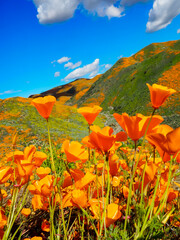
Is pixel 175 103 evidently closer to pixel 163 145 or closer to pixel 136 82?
pixel 136 82

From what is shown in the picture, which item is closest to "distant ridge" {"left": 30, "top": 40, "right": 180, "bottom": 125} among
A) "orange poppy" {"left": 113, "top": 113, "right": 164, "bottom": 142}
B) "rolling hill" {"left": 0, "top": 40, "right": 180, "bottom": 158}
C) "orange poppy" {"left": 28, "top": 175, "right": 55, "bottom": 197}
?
"rolling hill" {"left": 0, "top": 40, "right": 180, "bottom": 158}

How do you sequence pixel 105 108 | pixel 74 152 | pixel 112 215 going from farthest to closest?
1. pixel 105 108
2. pixel 74 152
3. pixel 112 215

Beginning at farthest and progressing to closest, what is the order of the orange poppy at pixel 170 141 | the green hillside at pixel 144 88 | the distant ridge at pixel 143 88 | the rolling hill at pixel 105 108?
1. the distant ridge at pixel 143 88
2. the green hillside at pixel 144 88
3. the rolling hill at pixel 105 108
4. the orange poppy at pixel 170 141

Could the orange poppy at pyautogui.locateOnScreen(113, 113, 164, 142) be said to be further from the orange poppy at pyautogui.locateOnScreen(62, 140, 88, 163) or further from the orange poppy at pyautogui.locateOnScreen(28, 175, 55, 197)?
the orange poppy at pyautogui.locateOnScreen(28, 175, 55, 197)

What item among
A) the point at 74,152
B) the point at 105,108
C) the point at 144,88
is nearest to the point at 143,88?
the point at 144,88

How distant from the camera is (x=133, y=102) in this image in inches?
727

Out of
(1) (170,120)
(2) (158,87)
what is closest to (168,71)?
(1) (170,120)

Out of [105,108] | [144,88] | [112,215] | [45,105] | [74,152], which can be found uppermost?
[144,88]

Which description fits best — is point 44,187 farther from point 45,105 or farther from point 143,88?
point 143,88

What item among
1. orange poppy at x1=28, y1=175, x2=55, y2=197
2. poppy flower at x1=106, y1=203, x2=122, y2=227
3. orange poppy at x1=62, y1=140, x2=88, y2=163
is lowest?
poppy flower at x1=106, y1=203, x2=122, y2=227

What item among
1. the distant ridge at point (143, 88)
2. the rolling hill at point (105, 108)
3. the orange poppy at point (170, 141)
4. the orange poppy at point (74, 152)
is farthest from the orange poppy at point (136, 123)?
the distant ridge at point (143, 88)

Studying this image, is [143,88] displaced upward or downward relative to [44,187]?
upward

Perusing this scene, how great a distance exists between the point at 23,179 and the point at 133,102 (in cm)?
1850

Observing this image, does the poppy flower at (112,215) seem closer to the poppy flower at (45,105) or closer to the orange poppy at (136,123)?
the orange poppy at (136,123)
